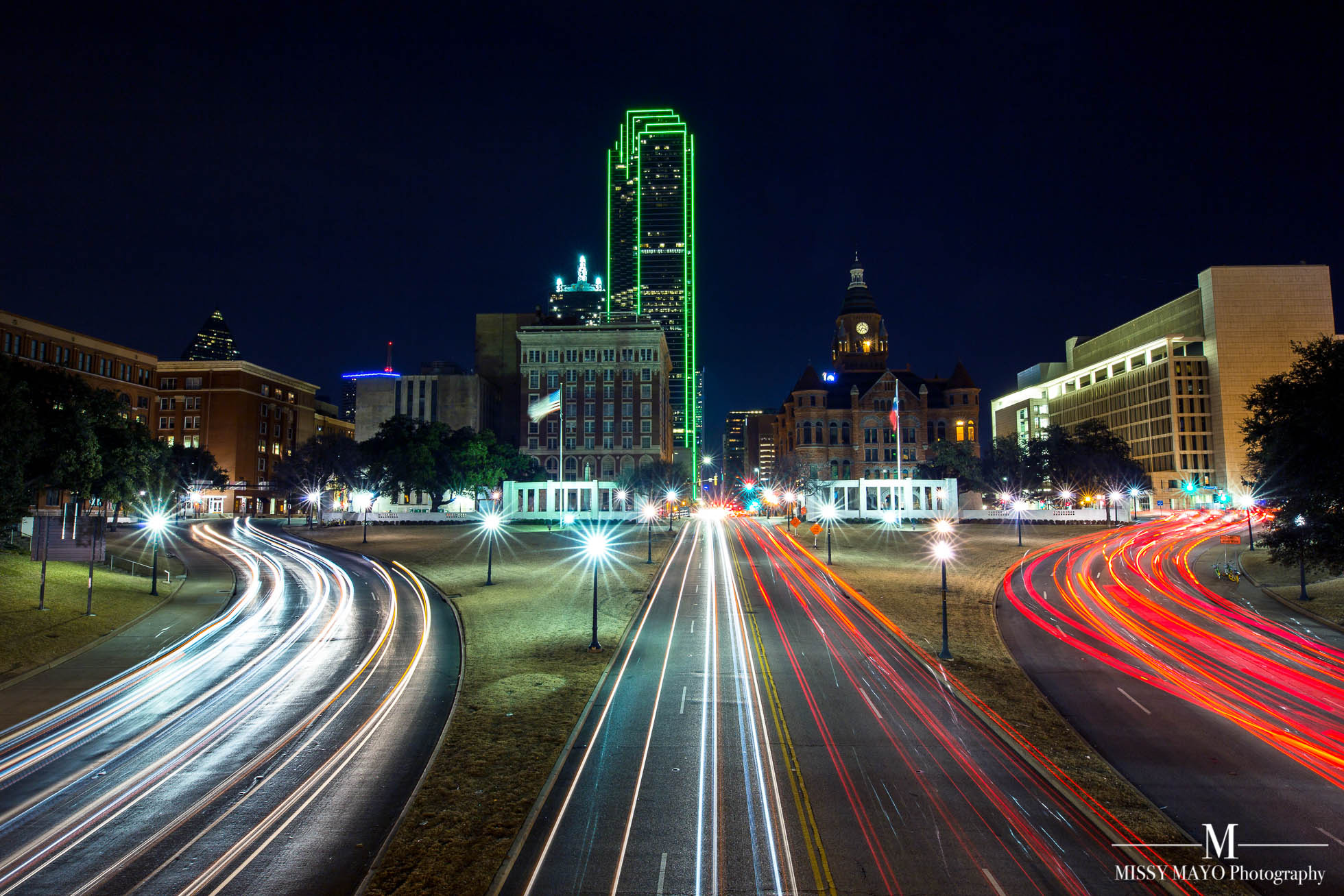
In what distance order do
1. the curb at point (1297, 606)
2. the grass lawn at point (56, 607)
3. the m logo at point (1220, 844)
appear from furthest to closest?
1. the curb at point (1297, 606)
2. the grass lawn at point (56, 607)
3. the m logo at point (1220, 844)

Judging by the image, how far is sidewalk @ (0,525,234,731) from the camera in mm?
19797

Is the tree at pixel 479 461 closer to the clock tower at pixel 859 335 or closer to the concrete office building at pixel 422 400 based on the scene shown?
the concrete office building at pixel 422 400

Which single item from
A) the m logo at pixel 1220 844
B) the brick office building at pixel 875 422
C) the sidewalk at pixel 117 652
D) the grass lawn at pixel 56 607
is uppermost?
the brick office building at pixel 875 422

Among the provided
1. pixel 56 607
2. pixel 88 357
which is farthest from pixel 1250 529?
pixel 88 357

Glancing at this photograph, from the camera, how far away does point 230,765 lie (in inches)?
611

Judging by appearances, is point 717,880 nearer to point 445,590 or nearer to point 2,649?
point 2,649

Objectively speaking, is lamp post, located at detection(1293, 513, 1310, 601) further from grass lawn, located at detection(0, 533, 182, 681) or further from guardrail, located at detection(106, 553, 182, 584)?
guardrail, located at detection(106, 553, 182, 584)

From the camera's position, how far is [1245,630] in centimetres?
3031

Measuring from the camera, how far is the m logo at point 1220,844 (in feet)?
40.3

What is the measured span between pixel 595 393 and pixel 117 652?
10105cm

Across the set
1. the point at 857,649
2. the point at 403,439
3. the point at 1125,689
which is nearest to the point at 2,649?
the point at 857,649

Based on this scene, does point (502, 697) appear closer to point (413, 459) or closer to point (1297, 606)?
point (1297, 606)

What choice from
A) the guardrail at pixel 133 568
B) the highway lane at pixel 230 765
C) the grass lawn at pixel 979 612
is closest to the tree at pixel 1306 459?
the grass lawn at pixel 979 612

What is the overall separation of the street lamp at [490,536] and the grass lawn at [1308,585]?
45.0 m
